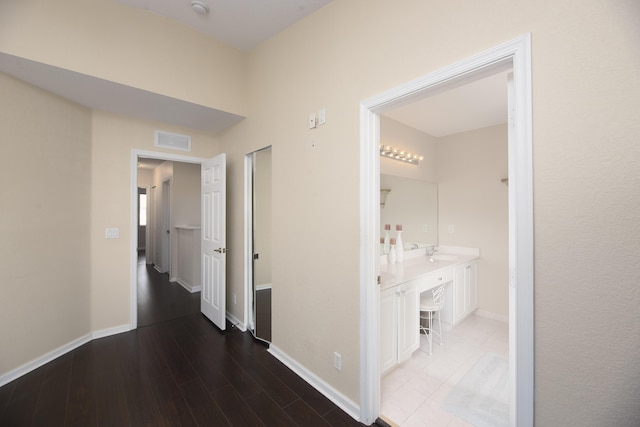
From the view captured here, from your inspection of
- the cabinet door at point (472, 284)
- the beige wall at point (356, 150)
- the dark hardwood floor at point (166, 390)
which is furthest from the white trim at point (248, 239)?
the cabinet door at point (472, 284)

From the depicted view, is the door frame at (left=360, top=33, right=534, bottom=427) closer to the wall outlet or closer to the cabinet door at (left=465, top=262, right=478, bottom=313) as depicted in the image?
the wall outlet

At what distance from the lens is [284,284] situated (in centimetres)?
242

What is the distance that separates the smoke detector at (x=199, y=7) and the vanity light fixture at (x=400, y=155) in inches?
89.6

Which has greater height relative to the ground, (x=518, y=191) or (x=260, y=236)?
(x=518, y=191)

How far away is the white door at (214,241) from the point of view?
300 cm

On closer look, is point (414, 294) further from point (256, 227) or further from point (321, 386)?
point (256, 227)

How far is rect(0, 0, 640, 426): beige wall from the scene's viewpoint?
92cm

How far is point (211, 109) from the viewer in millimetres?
2791

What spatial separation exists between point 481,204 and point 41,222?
518 cm

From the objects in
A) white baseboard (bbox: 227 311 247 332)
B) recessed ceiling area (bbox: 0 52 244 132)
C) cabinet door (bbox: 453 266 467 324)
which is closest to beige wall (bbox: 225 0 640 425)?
recessed ceiling area (bbox: 0 52 244 132)

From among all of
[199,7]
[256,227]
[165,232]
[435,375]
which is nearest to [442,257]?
[435,375]

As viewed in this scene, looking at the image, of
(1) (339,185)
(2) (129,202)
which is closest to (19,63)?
(2) (129,202)

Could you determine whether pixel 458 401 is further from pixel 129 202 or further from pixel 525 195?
pixel 129 202

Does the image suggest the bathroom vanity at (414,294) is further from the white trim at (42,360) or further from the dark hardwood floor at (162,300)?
the white trim at (42,360)
